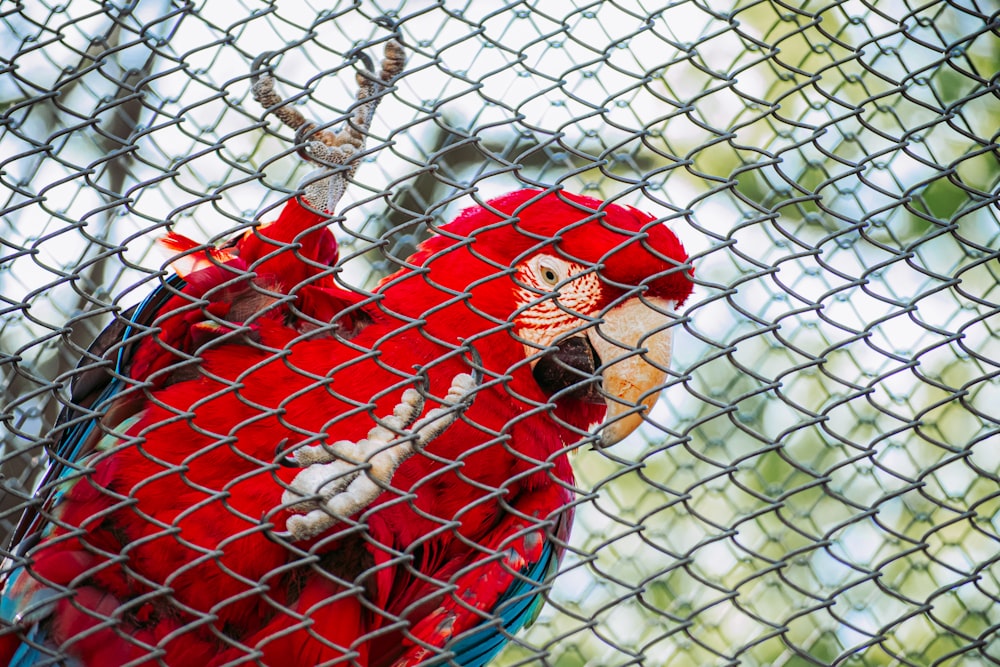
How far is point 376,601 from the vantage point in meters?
1.50

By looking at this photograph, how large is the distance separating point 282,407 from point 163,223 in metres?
0.26

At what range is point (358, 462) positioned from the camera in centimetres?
119

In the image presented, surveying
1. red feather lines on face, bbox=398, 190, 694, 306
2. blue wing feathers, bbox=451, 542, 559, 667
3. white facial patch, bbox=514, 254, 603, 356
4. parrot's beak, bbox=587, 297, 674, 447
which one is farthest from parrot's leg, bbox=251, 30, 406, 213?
blue wing feathers, bbox=451, 542, 559, 667

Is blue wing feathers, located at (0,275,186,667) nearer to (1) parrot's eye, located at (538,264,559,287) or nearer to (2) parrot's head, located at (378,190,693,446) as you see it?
(2) parrot's head, located at (378,190,693,446)

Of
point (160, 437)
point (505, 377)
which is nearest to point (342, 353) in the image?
point (160, 437)

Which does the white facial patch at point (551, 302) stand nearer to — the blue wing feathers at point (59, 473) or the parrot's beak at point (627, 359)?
the parrot's beak at point (627, 359)

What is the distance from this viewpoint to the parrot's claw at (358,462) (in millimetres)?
1222

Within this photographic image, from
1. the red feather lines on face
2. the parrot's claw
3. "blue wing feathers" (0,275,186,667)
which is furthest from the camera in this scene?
the red feather lines on face

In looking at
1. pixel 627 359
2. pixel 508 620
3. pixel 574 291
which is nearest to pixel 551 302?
pixel 574 291

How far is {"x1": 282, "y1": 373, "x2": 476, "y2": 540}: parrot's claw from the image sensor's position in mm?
1222

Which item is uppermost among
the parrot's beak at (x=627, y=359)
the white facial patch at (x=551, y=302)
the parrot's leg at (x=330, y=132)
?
the parrot's leg at (x=330, y=132)

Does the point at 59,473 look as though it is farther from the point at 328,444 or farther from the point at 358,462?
the point at 358,462

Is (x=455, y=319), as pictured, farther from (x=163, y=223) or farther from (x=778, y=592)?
(x=778, y=592)

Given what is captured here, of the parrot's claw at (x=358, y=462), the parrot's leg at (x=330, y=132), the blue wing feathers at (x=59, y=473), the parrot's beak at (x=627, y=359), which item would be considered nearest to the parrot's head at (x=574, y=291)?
the parrot's beak at (x=627, y=359)
